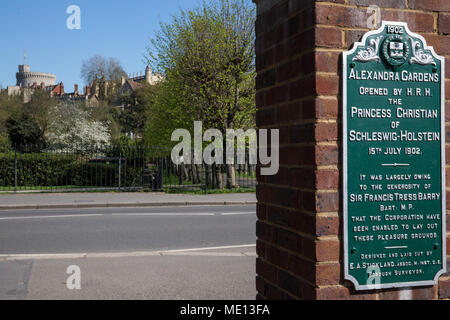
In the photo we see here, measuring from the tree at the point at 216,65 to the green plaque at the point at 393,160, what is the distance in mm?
20788

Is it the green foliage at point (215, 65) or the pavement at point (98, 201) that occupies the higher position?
the green foliage at point (215, 65)

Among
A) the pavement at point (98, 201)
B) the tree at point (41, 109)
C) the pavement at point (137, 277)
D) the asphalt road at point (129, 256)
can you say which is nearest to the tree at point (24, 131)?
the tree at point (41, 109)

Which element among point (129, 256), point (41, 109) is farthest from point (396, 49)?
point (41, 109)

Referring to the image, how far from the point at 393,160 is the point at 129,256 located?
5.49 m

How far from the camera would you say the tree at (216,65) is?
75.3ft

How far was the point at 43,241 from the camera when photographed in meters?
8.90

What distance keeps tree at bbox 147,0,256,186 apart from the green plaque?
68.2 ft

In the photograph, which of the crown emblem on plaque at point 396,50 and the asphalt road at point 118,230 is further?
the asphalt road at point 118,230

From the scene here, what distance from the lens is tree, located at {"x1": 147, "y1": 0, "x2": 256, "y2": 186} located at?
75.3ft

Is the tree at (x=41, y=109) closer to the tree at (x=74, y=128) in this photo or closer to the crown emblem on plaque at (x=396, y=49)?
the tree at (x=74, y=128)

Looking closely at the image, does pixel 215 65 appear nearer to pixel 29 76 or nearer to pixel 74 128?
pixel 74 128

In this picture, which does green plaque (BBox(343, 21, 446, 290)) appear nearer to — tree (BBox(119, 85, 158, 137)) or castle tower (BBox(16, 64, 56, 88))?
tree (BBox(119, 85, 158, 137))

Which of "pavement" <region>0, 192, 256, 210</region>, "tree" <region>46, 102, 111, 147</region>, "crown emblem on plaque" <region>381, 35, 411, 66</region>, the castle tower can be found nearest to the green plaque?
"crown emblem on plaque" <region>381, 35, 411, 66</region>
